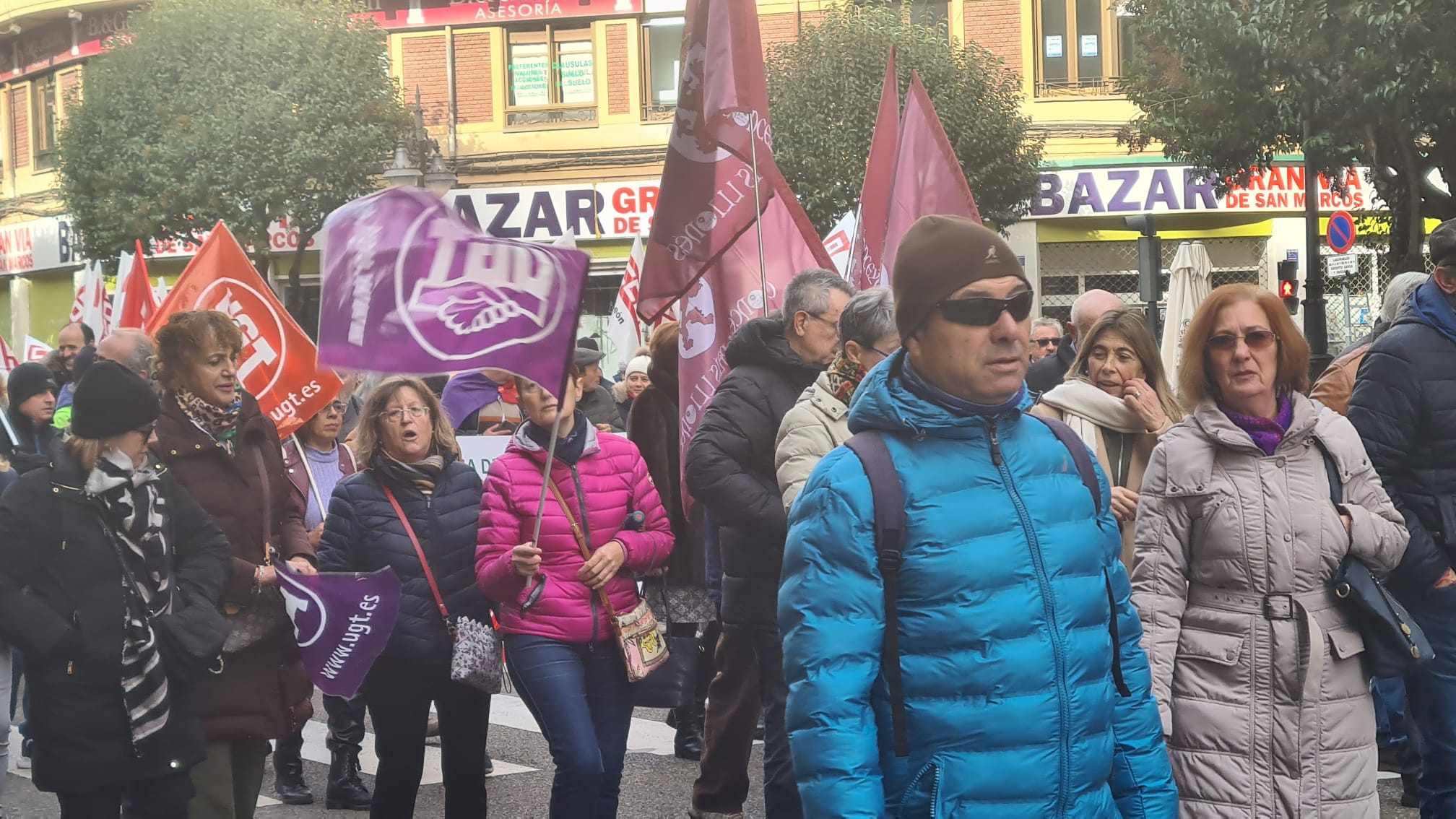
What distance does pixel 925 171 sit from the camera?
889 cm

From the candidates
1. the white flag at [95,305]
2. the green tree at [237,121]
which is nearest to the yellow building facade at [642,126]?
the green tree at [237,121]

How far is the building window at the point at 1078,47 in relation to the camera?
88.9 ft

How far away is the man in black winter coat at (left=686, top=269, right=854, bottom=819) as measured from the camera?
17.7 feet

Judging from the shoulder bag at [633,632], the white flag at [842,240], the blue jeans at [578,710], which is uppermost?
the white flag at [842,240]

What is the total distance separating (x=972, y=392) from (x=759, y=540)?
8.64ft

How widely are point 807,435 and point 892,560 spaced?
7.31ft

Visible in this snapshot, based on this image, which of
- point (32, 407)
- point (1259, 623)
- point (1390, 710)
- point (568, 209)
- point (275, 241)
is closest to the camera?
point (1259, 623)

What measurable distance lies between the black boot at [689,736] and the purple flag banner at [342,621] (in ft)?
8.73

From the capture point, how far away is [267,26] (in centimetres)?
2738

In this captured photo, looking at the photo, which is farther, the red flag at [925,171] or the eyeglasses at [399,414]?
the red flag at [925,171]

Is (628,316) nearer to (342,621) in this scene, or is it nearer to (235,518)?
(235,518)

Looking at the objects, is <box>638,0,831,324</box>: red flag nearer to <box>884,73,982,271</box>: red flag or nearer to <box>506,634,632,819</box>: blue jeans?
<box>884,73,982,271</box>: red flag

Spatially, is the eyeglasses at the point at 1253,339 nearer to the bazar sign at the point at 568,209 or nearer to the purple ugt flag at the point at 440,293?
the purple ugt flag at the point at 440,293

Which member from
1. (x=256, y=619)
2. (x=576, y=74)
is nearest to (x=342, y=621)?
(x=256, y=619)
